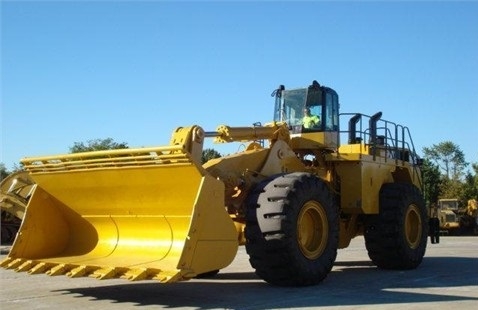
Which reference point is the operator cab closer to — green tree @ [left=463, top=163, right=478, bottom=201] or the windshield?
the windshield

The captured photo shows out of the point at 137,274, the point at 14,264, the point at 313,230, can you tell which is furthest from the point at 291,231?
the point at 14,264

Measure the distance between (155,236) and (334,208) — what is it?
2.94m

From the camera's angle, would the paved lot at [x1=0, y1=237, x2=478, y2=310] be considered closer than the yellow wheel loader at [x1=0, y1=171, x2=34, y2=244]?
Yes

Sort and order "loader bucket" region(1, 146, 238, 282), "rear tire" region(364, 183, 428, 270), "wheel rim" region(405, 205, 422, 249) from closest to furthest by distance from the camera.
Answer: "loader bucket" region(1, 146, 238, 282), "rear tire" region(364, 183, 428, 270), "wheel rim" region(405, 205, 422, 249)

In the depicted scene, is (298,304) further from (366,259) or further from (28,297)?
(366,259)

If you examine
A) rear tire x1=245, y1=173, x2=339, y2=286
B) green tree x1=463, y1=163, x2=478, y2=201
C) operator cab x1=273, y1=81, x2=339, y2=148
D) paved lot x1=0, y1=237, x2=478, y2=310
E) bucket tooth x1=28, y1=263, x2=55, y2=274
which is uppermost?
green tree x1=463, y1=163, x2=478, y2=201

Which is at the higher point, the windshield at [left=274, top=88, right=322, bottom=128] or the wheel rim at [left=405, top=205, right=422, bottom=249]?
the windshield at [left=274, top=88, right=322, bottom=128]

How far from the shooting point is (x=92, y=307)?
7.45 m


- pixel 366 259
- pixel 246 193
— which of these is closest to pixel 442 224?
pixel 366 259

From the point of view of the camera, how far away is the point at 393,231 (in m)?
11.7

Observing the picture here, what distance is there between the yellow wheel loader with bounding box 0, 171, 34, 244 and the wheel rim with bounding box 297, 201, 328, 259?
15.7 m

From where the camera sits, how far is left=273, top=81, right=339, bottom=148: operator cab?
467 inches

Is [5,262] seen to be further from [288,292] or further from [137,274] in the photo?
[288,292]

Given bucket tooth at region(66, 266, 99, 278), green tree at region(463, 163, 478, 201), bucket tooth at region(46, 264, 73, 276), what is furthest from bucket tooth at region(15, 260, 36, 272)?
green tree at region(463, 163, 478, 201)
